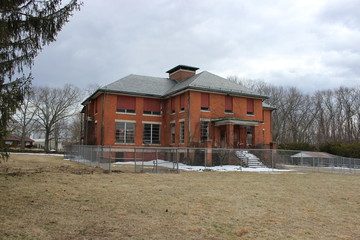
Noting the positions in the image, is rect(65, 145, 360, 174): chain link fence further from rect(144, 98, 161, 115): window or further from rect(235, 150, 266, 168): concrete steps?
rect(144, 98, 161, 115): window

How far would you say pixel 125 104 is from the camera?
31.6m

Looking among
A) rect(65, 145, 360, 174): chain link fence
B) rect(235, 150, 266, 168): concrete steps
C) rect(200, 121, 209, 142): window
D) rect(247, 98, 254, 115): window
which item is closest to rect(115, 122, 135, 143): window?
rect(65, 145, 360, 174): chain link fence

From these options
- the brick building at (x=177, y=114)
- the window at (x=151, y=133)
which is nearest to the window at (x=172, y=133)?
the brick building at (x=177, y=114)

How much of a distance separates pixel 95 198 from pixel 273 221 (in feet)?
16.5

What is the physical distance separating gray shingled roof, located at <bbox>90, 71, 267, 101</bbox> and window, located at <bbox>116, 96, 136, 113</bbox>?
2.44 ft

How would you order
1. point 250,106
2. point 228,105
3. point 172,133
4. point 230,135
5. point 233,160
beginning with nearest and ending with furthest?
point 233,160
point 230,135
point 228,105
point 172,133
point 250,106

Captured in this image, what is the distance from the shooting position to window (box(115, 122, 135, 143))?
31.1m

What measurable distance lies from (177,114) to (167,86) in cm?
552

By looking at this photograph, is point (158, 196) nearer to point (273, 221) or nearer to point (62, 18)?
point (273, 221)

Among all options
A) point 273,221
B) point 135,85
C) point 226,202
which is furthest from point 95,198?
point 135,85

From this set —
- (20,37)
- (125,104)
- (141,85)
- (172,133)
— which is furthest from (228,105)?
(20,37)

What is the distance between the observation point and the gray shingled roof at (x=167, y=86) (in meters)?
30.6

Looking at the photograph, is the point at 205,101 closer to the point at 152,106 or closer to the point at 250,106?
the point at 250,106

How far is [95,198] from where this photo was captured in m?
9.39
